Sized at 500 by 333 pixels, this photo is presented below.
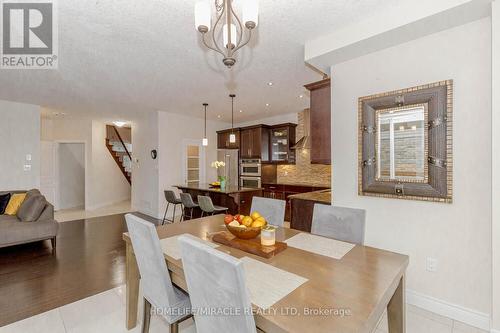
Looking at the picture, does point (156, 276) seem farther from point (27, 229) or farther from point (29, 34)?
point (27, 229)

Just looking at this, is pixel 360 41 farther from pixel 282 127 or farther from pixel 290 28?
pixel 282 127

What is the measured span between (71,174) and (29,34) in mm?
6315

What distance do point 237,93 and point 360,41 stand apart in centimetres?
260

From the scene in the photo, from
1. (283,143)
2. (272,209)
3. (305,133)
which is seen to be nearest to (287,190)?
(283,143)

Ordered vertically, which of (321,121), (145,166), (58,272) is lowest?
(58,272)

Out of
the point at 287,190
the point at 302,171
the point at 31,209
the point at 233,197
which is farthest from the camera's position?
the point at 302,171

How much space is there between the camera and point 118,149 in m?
8.45

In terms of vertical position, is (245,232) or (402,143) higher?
(402,143)

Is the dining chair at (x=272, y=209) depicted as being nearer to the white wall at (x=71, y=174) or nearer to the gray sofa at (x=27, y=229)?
the gray sofa at (x=27, y=229)

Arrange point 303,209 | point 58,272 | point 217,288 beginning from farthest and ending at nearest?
point 303,209 → point 58,272 → point 217,288

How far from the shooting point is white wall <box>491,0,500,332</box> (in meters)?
1.82

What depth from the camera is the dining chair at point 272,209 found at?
2484 mm

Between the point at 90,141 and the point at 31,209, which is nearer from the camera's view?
the point at 31,209

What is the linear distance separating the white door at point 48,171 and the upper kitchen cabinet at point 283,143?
6275 mm
